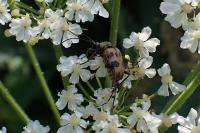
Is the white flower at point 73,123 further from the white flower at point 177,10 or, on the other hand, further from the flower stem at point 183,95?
the white flower at point 177,10

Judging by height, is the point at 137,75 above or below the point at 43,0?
below

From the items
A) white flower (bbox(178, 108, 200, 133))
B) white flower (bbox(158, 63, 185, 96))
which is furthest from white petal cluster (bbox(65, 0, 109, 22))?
white flower (bbox(178, 108, 200, 133))

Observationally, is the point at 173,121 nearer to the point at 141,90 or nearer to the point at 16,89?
the point at 141,90

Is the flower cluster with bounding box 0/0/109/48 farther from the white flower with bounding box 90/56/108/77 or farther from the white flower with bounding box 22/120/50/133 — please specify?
the white flower with bounding box 22/120/50/133

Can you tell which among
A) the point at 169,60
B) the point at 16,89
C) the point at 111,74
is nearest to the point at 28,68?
the point at 16,89

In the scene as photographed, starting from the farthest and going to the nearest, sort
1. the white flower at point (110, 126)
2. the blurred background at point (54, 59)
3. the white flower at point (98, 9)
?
the blurred background at point (54, 59), the white flower at point (98, 9), the white flower at point (110, 126)

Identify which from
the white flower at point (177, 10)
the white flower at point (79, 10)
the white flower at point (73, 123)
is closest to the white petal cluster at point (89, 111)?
the white flower at point (73, 123)

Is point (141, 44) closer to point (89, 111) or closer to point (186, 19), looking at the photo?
point (186, 19)
